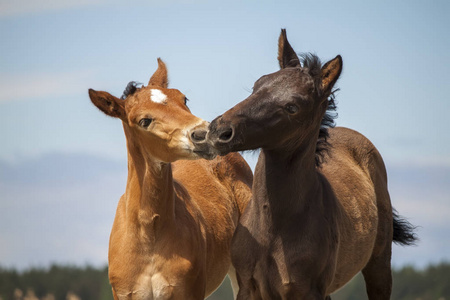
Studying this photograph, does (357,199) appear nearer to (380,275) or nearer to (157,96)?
(380,275)

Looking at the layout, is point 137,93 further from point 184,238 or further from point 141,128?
point 184,238

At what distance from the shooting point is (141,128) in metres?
5.56

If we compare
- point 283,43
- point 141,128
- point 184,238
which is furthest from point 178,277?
point 283,43

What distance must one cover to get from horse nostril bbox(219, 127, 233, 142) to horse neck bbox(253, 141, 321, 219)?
1.90ft

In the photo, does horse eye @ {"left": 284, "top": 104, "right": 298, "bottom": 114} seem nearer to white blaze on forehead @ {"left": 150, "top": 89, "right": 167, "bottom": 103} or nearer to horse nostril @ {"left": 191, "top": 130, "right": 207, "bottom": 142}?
horse nostril @ {"left": 191, "top": 130, "right": 207, "bottom": 142}

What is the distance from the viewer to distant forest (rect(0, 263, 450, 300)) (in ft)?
49.6

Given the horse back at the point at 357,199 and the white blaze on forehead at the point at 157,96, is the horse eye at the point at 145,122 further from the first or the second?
the horse back at the point at 357,199

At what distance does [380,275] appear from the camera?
7363 millimetres

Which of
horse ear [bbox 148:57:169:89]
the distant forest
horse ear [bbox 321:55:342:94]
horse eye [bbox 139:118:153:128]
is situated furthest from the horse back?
the distant forest

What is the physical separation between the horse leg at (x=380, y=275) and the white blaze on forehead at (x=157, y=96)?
125 inches

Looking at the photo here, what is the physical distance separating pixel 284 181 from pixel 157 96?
4.16ft

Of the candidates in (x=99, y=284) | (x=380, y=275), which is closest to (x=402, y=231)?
(x=380, y=275)

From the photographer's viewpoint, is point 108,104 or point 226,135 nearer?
point 226,135

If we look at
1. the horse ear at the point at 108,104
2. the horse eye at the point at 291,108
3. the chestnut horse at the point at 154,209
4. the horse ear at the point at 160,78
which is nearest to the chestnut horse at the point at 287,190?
the horse eye at the point at 291,108
